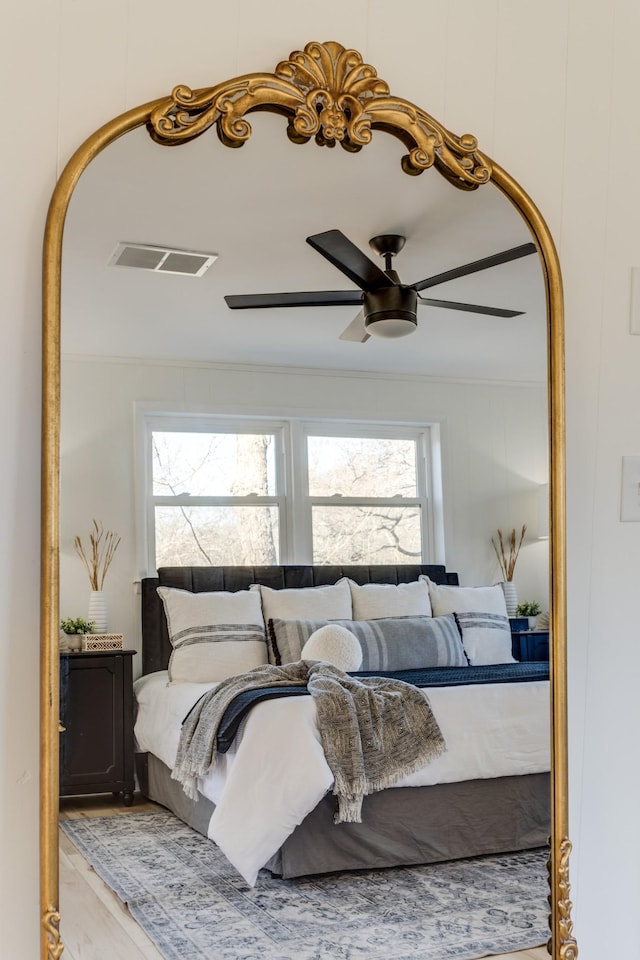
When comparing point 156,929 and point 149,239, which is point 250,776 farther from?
point 149,239

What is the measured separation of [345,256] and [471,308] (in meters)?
0.28

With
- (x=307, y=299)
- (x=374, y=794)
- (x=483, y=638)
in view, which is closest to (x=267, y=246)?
(x=307, y=299)

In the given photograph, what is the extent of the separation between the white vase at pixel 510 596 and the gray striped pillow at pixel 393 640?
148 millimetres

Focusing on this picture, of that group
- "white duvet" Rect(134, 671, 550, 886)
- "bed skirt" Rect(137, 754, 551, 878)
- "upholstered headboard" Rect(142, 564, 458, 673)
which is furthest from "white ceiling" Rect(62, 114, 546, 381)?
"bed skirt" Rect(137, 754, 551, 878)

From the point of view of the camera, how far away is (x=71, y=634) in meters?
1.57

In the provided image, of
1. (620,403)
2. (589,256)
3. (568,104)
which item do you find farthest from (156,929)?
(568,104)

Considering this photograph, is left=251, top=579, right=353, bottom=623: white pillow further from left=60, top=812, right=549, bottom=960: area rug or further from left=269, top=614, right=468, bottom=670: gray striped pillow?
left=60, top=812, right=549, bottom=960: area rug

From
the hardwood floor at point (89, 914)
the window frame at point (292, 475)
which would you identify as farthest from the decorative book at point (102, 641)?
the hardwood floor at point (89, 914)

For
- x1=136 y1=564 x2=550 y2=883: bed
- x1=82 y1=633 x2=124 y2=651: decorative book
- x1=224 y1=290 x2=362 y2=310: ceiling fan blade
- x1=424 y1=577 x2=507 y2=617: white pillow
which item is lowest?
x1=136 y1=564 x2=550 y2=883: bed

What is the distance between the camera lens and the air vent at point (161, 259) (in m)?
1.70

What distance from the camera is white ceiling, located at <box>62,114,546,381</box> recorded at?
1.67 m

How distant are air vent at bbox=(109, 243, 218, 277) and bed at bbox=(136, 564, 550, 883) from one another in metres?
0.54

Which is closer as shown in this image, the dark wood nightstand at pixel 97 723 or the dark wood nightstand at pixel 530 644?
the dark wood nightstand at pixel 97 723

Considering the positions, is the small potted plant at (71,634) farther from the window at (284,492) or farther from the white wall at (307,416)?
the window at (284,492)
